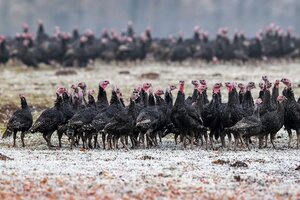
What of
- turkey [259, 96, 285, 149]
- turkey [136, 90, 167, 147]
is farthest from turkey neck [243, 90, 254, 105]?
turkey [136, 90, 167, 147]

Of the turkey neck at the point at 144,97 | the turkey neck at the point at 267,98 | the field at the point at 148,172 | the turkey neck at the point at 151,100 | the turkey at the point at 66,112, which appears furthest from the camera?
the turkey neck at the point at 144,97

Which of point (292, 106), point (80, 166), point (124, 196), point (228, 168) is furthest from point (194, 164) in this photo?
point (292, 106)

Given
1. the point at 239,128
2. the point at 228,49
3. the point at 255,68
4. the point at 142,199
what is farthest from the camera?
the point at 228,49

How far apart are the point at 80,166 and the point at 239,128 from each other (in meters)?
6.59

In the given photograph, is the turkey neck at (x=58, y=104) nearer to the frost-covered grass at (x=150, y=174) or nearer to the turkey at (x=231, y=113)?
the frost-covered grass at (x=150, y=174)

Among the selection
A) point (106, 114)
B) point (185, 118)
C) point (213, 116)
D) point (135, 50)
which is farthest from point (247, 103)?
point (135, 50)

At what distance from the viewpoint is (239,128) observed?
27828 millimetres

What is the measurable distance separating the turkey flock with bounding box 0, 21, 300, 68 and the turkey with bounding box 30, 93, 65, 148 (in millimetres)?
37892

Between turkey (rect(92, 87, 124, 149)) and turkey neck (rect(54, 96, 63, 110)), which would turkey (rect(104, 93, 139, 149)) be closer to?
turkey (rect(92, 87, 124, 149))

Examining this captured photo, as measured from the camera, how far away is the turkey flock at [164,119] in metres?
28.4

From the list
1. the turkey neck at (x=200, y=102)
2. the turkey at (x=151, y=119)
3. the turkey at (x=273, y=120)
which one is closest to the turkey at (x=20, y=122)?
the turkey at (x=151, y=119)

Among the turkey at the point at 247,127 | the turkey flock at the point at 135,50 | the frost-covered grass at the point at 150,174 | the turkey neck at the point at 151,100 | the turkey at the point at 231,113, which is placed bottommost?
the frost-covered grass at the point at 150,174

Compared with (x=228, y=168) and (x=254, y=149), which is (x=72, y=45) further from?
(x=228, y=168)

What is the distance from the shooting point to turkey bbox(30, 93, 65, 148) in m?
28.7
